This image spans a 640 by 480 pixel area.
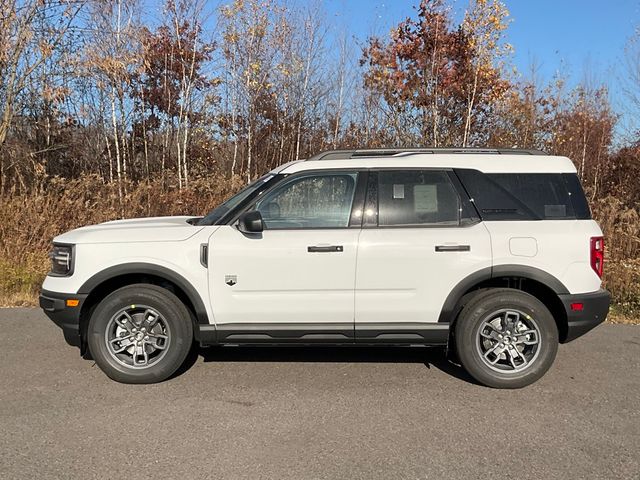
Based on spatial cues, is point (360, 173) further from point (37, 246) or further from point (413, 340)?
point (37, 246)

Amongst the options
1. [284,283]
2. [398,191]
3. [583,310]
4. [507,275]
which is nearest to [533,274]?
[507,275]

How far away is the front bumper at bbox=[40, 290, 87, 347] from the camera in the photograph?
4.41 meters

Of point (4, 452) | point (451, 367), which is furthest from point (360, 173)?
point (4, 452)

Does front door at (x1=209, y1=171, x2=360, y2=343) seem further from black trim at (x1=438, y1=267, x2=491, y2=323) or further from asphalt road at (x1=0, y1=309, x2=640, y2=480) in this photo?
black trim at (x1=438, y1=267, x2=491, y2=323)

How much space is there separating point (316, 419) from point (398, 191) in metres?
1.96

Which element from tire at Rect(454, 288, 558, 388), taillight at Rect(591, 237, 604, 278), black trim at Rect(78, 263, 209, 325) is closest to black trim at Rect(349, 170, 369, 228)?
tire at Rect(454, 288, 558, 388)

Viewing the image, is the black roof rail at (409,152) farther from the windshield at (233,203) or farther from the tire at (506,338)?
the tire at (506,338)

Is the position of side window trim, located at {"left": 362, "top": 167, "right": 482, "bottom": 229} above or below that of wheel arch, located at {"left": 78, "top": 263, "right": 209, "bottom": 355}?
above

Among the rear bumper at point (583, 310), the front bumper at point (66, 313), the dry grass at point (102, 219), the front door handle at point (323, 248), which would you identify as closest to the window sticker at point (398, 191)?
the front door handle at point (323, 248)

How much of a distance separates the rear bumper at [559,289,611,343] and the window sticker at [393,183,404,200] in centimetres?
154

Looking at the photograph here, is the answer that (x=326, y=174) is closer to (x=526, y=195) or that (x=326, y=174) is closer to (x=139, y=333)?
(x=526, y=195)

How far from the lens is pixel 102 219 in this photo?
395 inches

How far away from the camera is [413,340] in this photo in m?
4.43

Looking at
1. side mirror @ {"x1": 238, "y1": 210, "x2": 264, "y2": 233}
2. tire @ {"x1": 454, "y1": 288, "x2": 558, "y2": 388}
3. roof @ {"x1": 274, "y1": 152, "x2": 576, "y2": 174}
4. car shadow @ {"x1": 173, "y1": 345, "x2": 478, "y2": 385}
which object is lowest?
car shadow @ {"x1": 173, "y1": 345, "x2": 478, "y2": 385}
